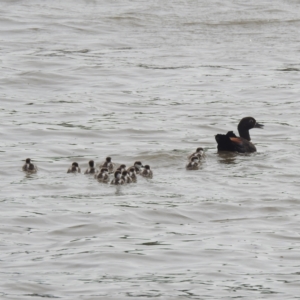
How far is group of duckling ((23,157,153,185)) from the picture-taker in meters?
12.5

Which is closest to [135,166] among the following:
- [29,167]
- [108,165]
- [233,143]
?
[108,165]

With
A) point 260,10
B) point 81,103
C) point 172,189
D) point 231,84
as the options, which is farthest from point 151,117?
point 260,10

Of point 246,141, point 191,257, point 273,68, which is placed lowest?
point 191,257

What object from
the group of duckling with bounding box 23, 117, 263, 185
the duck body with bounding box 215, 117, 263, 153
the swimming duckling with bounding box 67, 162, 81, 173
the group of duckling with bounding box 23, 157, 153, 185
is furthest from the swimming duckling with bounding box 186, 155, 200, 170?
the swimming duckling with bounding box 67, 162, 81, 173

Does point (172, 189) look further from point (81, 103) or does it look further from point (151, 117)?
point (81, 103)

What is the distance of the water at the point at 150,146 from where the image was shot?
9.31m

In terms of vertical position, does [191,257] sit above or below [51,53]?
below

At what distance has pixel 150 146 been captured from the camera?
15.1 metres

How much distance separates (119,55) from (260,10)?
663 cm

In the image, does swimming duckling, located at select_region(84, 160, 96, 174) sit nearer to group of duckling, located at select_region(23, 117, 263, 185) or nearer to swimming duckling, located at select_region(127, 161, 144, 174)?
group of duckling, located at select_region(23, 117, 263, 185)

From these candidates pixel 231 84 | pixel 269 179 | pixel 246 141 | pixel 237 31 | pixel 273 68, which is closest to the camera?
pixel 269 179

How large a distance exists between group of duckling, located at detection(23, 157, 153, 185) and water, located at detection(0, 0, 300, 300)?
0.45 ft

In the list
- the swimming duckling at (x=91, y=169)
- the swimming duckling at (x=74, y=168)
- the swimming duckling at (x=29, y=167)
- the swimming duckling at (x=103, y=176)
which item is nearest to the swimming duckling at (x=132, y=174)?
the swimming duckling at (x=103, y=176)

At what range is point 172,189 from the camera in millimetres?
12359
